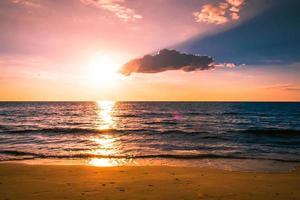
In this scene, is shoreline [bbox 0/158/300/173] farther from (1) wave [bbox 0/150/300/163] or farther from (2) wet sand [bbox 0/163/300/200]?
(2) wet sand [bbox 0/163/300/200]

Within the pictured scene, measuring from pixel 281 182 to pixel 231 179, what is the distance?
6.95ft

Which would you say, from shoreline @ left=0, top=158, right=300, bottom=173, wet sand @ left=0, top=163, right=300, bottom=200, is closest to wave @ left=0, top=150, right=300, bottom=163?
shoreline @ left=0, top=158, right=300, bottom=173

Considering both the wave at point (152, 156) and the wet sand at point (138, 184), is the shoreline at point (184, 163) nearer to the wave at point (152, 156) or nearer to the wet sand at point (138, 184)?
the wave at point (152, 156)

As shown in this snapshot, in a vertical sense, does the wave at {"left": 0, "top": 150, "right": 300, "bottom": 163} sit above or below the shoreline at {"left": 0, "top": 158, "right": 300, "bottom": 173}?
below

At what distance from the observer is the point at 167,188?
1064 cm

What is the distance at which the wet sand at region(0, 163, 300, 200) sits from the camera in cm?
967

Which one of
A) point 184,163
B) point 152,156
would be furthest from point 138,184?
point 152,156

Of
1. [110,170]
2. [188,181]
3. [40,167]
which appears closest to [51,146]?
[40,167]

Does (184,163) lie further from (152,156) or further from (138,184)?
(138,184)

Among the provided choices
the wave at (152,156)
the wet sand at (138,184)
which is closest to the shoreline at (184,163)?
the wave at (152,156)

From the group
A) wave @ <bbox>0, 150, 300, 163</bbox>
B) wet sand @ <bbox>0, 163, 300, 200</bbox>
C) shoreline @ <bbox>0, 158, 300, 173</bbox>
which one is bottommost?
wave @ <bbox>0, 150, 300, 163</bbox>

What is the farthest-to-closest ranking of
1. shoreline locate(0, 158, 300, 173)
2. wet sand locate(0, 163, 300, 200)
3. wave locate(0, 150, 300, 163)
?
wave locate(0, 150, 300, 163) → shoreline locate(0, 158, 300, 173) → wet sand locate(0, 163, 300, 200)

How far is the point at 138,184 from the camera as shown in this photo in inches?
444

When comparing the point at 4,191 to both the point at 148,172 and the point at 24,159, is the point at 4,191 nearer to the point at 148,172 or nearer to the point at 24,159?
the point at 148,172
